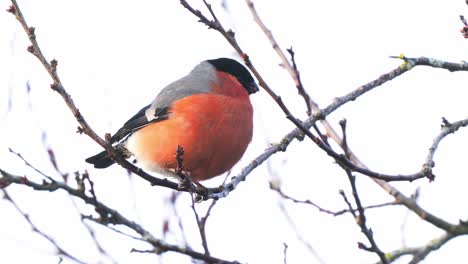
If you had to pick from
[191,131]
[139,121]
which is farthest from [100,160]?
[191,131]

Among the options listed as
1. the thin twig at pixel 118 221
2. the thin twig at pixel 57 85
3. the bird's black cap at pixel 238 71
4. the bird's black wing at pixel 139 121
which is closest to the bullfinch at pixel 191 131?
the bird's black wing at pixel 139 121

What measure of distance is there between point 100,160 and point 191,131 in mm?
1172

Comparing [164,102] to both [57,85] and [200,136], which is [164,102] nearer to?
[200,136]

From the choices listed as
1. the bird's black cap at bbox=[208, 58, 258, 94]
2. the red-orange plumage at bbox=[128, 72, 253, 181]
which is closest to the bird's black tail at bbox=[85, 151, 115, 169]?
the red-orange plumage at bbox=[128, 72, 253, 181]

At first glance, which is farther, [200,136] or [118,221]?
[200,136]

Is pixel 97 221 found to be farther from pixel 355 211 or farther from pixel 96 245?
pixel 96 245

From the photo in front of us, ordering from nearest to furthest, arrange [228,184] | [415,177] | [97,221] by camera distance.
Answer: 1. [97,221]
2. [415,177]
3. [228,184]

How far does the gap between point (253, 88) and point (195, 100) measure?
3.47ft

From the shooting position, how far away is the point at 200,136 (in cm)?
520

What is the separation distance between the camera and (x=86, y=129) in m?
3.41

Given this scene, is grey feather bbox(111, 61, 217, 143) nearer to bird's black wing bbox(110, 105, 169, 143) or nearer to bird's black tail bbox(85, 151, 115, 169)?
bird's black wing bbox(110, 105, 169, 143)

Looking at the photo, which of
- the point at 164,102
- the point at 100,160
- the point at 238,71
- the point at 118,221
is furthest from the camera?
the point at 238,71

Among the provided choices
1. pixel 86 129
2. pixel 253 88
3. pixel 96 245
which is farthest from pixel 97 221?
pixel 253 88

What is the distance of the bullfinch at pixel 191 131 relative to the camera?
524 cm
